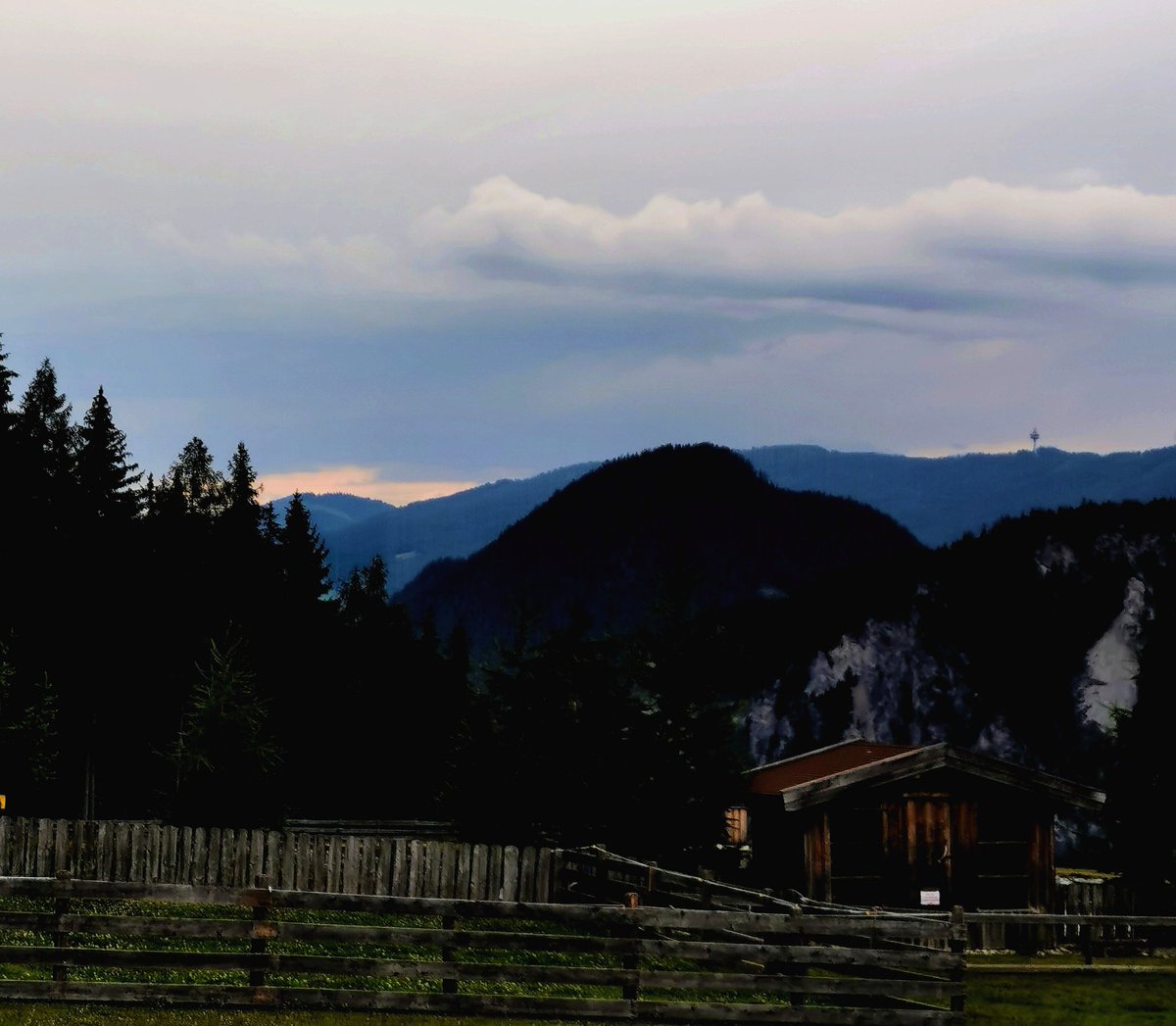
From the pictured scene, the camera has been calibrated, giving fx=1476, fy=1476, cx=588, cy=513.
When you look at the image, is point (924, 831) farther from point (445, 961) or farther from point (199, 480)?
point (199, 480)

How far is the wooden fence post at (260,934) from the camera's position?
17.7m

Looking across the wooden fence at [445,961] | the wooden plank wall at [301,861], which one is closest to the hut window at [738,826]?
the wooden plank wall at [301,861]

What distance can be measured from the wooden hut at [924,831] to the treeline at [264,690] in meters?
2.51

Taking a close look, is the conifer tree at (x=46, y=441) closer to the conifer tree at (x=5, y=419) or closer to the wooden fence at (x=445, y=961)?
the conifer tree at (x=5, y=419)

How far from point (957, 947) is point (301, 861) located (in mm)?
18708

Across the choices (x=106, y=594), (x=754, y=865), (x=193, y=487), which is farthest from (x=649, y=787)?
(x=193, y=487)

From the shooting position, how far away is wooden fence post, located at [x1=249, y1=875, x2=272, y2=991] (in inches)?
698

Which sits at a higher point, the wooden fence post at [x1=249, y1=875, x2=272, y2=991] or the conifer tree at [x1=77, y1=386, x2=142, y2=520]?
the conifer tree at [x1=77, y1=386, x2=142, y2=520]

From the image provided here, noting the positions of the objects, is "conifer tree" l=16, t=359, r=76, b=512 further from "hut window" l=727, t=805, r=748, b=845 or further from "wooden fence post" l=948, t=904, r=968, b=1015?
"wooden fence post" l=948, t=904, r=968, b=1015

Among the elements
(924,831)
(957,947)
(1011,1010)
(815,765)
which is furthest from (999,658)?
(957,947)

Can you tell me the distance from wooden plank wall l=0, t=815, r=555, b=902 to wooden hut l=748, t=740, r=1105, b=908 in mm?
6543

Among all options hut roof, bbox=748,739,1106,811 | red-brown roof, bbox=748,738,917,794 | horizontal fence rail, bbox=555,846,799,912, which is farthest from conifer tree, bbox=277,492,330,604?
horizontal fence rail, bbox=555,846,799,912

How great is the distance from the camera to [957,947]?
20.1m

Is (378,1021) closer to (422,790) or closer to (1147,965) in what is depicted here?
(1147,965)
